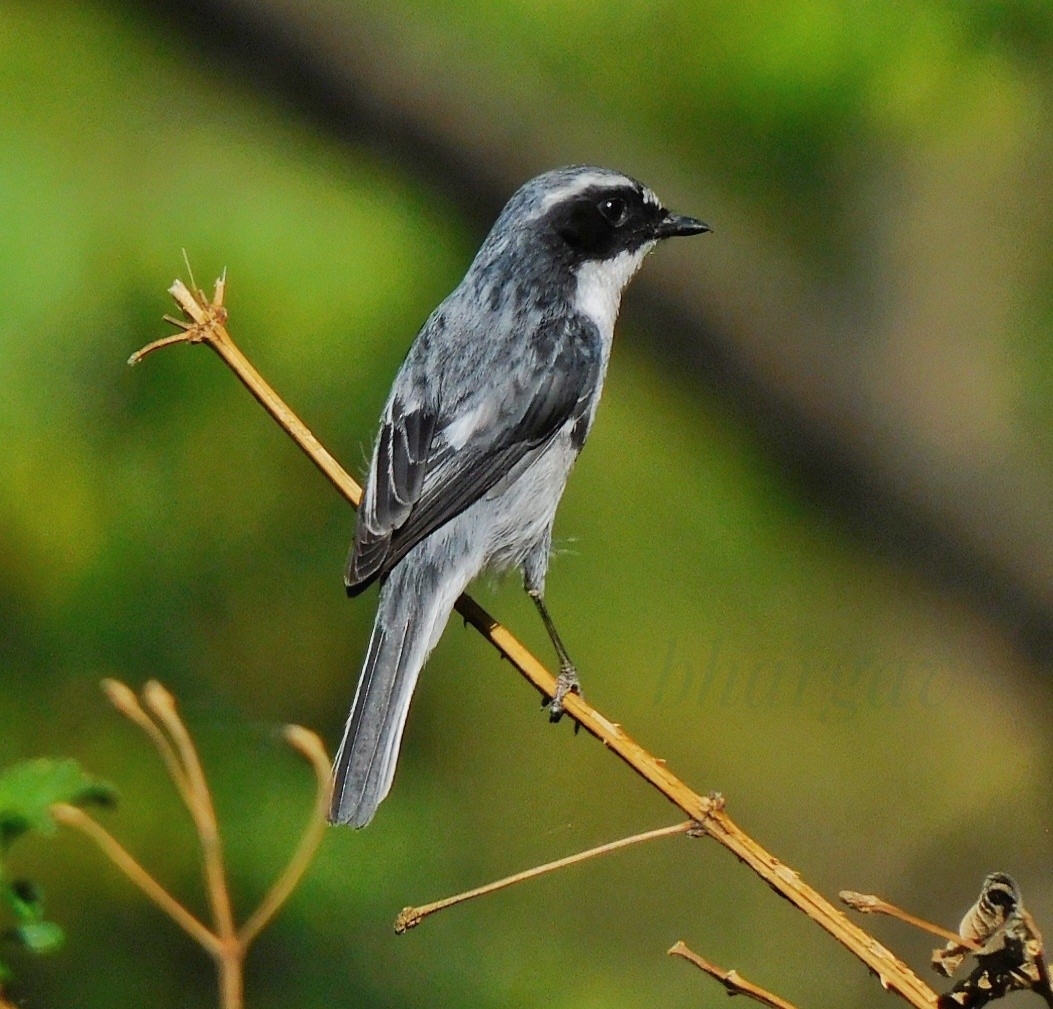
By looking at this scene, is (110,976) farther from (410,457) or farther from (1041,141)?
(1041,141)

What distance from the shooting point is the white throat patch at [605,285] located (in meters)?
3.34

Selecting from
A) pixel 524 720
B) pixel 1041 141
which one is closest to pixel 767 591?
pixel 524 720

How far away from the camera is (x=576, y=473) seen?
198 inches

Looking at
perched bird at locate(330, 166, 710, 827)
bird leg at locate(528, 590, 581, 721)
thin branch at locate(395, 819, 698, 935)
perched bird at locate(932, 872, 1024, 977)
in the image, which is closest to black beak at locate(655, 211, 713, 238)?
perched bird at locate(330, 166, 710, 827)

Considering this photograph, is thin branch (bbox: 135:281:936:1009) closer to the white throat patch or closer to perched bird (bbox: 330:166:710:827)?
perched bird (bbox: 330:166:710:827)

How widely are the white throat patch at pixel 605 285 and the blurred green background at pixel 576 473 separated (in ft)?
2.54

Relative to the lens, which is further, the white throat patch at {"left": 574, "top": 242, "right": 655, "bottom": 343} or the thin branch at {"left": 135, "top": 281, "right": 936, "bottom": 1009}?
the white throat patch at {"left": 574, "top": 242, "right": 655, "bottom": 343}

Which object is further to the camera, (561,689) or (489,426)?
(489,426)

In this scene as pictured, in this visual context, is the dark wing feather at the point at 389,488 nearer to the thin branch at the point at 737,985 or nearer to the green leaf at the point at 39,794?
the green leaf at the point at 39,794

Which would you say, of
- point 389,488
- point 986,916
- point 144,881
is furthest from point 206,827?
point 389,488

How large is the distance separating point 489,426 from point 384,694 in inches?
26.4

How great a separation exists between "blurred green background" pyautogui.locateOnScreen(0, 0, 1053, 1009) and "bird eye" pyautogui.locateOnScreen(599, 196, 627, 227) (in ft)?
2.66

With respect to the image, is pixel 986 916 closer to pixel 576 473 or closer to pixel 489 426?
pixel 489 426

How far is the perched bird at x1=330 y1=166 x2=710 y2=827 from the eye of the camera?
2717mm
